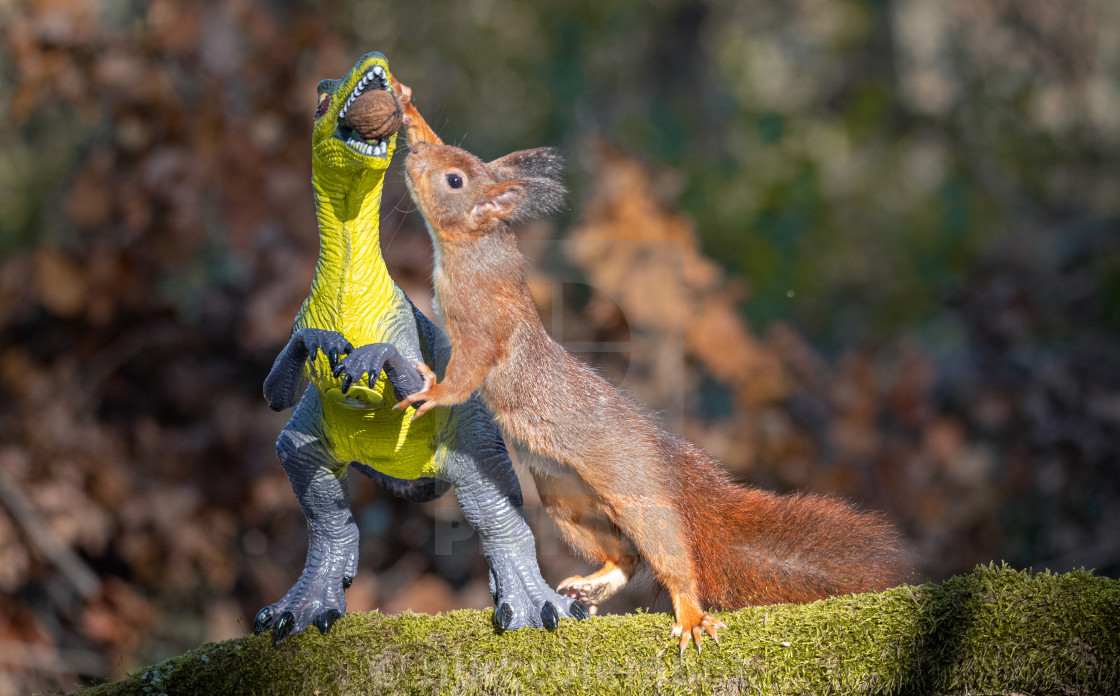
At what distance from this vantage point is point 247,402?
5.87 meters

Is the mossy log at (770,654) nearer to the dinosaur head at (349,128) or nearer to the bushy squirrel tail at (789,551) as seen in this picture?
the bushy squirrel tail at (789,551)

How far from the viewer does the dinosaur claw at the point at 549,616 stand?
2.53 meters

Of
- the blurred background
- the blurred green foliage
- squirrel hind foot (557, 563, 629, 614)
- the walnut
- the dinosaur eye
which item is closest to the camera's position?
the walnut

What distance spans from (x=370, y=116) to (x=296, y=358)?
A: 2.31 ft

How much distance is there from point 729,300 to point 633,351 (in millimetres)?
1185

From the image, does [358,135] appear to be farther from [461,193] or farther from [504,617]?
[504,617]

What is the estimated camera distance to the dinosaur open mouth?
2273 millimetres

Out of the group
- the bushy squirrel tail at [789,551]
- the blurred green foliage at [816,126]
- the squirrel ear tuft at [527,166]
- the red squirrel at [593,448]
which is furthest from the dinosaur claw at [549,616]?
the blurred green foliage at [816,126]

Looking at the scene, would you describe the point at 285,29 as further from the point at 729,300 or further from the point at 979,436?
the point at 979,436

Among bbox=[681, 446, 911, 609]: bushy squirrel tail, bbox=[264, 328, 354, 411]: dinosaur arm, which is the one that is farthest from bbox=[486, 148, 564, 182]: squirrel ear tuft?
bbox=[681, 446, 911, 609]: bushy squirrel tail

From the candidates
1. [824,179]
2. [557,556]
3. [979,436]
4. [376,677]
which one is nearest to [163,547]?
[557,556]

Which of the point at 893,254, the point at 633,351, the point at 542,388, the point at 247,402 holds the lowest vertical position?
the point at 542,388

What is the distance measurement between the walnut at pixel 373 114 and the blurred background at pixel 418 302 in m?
0.65

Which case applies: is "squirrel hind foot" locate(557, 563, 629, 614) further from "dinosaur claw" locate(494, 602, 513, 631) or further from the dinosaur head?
→ the dinosaur head
